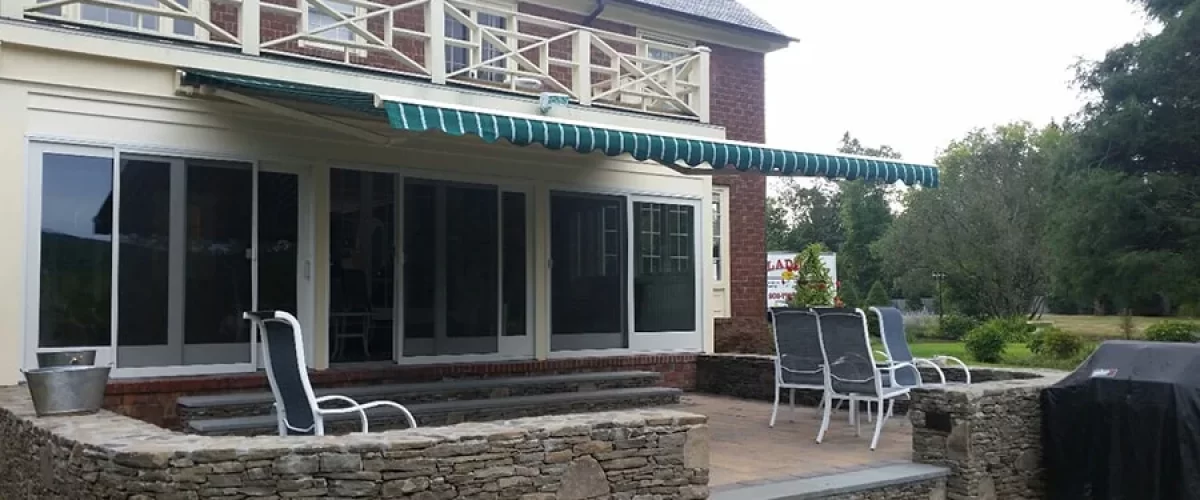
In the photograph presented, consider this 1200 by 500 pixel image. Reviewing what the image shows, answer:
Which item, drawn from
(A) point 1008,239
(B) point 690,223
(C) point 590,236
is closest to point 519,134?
(C) point 590,236

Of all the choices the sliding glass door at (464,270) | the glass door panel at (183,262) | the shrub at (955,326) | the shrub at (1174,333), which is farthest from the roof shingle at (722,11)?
the shrub at (955,326)

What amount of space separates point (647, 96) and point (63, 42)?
6434mm

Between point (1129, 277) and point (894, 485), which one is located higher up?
point (1129, 277)

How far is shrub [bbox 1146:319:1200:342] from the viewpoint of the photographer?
2194 centimetres

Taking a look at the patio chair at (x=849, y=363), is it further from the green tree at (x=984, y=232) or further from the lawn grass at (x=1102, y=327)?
the green tree at (x=984, y=232)

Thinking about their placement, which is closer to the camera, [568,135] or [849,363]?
[568,135]

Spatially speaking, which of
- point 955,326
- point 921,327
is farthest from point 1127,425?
point 921,327

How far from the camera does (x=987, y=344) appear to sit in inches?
867

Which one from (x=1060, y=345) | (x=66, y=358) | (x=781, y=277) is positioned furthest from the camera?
(x=781, y=277)

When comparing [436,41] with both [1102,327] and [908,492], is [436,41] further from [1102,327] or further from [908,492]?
[1102,327]

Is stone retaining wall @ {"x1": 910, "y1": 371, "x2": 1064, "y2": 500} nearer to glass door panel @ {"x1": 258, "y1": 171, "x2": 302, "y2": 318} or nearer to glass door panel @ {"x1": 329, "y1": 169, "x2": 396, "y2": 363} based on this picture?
glass door panel @ {"x1": 329, "y1": 169, "x2": 396, "y2": 363}

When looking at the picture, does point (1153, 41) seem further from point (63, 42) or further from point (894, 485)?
point (63, 42)

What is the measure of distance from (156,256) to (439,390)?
112 inches

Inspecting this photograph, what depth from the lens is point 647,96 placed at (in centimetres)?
1231
